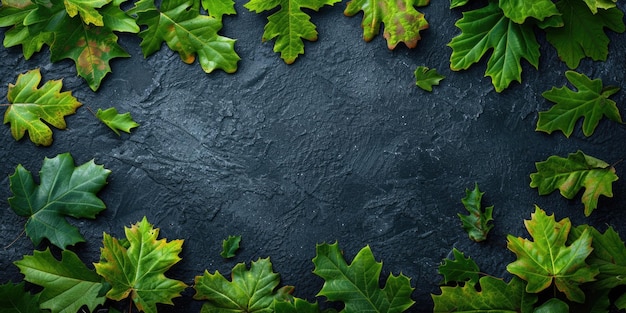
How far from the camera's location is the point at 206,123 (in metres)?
1.42

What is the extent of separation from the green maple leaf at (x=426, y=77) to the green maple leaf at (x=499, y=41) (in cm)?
6

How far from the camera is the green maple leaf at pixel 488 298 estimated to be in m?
1.27

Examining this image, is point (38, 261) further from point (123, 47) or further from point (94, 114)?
point (123, 47)

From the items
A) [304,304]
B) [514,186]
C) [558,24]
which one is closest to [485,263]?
[514,186]

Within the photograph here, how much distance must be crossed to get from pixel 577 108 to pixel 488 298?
0.41 meters

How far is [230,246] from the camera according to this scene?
1.38 m

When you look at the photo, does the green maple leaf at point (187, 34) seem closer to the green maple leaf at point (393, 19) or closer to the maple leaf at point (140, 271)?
the green maple leaf at point (393, 19)

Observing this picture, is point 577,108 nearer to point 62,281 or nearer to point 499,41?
point 499,41

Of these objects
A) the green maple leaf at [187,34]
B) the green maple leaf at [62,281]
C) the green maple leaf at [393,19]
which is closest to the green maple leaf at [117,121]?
the green maple leaf at [187,34]

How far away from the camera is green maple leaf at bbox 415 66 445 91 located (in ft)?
4.58

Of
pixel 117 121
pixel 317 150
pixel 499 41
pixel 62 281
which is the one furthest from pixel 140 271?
pixel 499 41

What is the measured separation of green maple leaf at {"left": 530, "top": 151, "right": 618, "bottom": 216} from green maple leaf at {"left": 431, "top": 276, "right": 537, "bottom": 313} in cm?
20

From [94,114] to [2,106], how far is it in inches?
7.3

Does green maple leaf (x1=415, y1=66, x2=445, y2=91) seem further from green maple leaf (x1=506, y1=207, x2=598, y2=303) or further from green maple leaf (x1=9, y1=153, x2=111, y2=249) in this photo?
green maple leaf (x1=9, y1=153, x2=111, y2=249)
